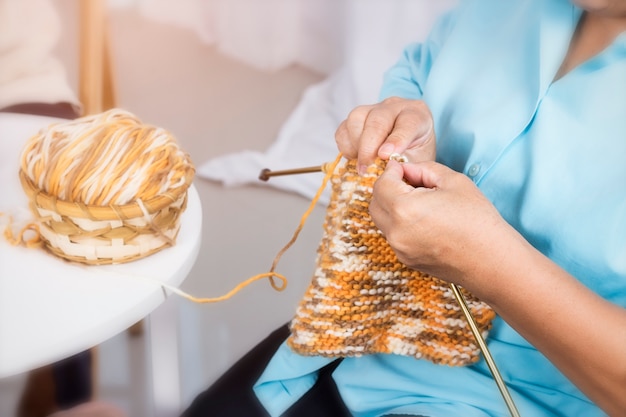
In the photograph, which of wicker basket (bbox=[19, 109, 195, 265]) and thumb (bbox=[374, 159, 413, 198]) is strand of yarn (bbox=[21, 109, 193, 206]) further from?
thumb (bbox=[374, 159, 413, 198])

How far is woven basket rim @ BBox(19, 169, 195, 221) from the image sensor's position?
1.90ft

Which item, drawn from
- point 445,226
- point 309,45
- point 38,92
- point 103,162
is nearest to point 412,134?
point 445,226

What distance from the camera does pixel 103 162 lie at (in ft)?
1.96

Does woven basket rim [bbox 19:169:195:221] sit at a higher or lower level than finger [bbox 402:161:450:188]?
lower

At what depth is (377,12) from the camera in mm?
1631

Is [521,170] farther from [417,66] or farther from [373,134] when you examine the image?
[417,66]

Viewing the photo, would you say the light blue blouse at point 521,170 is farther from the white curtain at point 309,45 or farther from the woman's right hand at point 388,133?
the white curtain at point 309,45

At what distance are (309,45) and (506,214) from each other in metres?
1.42

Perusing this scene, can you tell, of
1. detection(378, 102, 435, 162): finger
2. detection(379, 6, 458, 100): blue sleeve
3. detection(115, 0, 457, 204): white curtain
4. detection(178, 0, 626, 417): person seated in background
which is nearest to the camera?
detection(178, 0, 626, 417): person seated in background

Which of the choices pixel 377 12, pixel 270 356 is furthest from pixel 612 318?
pixel 377 12

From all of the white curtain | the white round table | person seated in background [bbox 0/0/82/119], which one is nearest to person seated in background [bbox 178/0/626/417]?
the white round table

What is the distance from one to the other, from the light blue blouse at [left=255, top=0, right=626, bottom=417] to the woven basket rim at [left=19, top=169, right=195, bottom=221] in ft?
0.77

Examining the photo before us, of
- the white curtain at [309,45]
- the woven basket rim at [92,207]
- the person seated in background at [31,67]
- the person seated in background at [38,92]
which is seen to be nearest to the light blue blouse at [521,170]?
the woven basket rim at [92,207]

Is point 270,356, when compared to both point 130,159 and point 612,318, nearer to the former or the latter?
point 130,159
